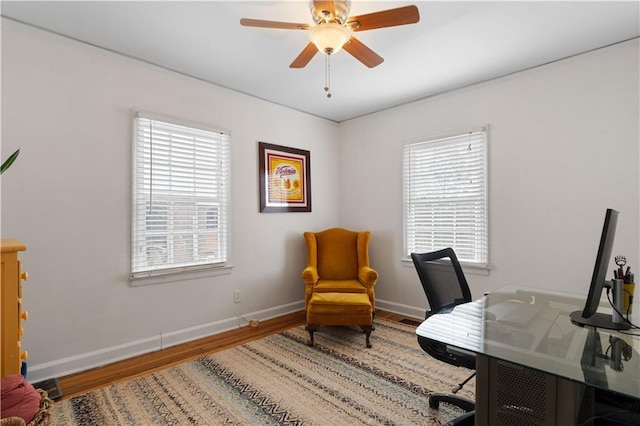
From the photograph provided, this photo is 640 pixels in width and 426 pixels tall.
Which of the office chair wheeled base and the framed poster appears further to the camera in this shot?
the framed poster

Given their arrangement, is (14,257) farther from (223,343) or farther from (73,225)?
(223,343)

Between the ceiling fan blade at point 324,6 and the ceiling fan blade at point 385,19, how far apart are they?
0.14 metres

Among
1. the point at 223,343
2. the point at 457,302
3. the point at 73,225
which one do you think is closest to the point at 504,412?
the point at 457,302

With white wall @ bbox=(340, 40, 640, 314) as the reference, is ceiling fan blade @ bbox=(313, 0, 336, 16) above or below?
above

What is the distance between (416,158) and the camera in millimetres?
3705

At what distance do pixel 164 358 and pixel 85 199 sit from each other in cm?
146

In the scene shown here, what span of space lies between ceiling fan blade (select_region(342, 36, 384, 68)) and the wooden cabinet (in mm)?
2156

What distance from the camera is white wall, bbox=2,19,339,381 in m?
2.24

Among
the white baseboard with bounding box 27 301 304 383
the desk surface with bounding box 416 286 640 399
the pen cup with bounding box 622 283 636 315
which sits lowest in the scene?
the white baseboard with bounding box 27 301 304 383

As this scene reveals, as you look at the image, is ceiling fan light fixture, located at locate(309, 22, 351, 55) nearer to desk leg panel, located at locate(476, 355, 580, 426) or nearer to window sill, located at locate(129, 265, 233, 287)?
desk leg panel, located at locate(476, 355, 580, 426)

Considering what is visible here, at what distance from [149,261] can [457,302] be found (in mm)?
2548

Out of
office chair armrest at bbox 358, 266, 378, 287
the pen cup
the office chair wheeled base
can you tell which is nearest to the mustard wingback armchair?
office chair armrest at bbox 358, 266, 378, 287

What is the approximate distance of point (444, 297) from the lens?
1981 millimetres

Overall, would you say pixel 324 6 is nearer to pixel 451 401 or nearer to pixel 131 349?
pixel 451 401
